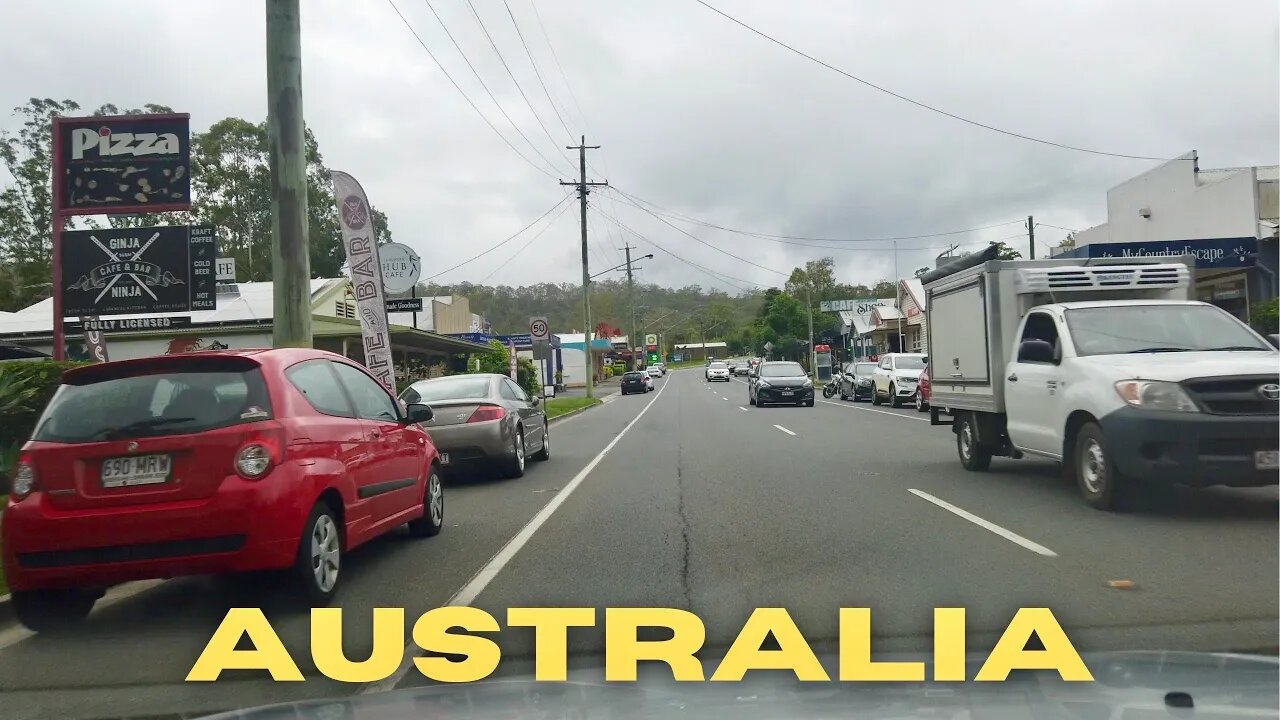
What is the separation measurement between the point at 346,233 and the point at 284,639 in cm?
1014

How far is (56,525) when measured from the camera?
18.1 feet

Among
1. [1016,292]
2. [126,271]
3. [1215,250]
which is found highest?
[1215,250]

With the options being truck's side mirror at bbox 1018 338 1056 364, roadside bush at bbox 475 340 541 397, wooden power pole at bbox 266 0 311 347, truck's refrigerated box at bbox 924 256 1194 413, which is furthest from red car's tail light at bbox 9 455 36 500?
roadside bush at bbox 475 340 541 397

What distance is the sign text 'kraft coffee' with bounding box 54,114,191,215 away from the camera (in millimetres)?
14227

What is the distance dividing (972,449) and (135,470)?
918cm

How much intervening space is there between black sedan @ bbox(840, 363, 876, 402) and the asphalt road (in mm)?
22154

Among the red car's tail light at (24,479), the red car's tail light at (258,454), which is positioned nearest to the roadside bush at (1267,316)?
the red car's tail light at (258,454)

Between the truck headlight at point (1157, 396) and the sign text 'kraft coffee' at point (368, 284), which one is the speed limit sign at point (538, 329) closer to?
the sign text 'kraft coffee' at point (368, 284)

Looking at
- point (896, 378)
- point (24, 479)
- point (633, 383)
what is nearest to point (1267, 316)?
point (896, 378)

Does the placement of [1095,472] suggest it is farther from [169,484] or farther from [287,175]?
[287,175]

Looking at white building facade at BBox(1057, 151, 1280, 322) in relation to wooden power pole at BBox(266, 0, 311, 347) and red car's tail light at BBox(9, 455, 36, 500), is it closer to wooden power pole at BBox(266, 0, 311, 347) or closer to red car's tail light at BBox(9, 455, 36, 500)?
wooden power pole at BBox(266, 0, 311, 347)

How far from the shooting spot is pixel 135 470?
5.59 metres

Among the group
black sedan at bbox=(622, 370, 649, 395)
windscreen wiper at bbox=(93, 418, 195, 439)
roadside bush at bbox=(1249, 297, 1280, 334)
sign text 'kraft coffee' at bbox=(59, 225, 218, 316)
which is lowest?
black sedan at bbox=(622, 370, 649, 395)

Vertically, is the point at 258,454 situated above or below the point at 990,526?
above
